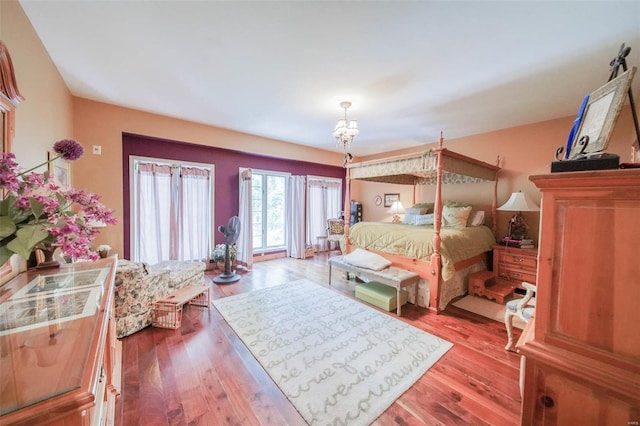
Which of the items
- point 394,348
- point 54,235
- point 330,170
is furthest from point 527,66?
point 330,170

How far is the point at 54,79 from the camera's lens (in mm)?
2346

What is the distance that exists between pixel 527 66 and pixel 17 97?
408 cm

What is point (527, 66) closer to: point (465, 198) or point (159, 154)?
point (465, 198)

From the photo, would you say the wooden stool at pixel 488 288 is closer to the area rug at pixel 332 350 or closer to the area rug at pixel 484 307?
the area rug at pixel 484 307

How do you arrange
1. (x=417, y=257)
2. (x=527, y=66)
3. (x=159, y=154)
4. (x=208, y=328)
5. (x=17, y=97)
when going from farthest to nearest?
(x=159, y=154) < (x=417, y=257) < (x=208, y=328) < (x=527, y=66) < (x=17, y=97)

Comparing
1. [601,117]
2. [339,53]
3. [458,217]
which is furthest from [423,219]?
[601,117]

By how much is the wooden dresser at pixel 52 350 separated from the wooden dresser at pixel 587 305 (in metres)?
1.39

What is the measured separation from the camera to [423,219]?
14.5 feet

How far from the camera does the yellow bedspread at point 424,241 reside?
9.54ft

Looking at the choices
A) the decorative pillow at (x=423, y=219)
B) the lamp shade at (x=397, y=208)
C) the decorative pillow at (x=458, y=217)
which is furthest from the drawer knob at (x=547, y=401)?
the lamp shade at (x=397, y=208)

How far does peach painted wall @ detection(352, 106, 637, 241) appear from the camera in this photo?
3234 millimetres

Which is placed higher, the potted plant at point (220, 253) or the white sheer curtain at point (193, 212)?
the white sheer curtain at point (193, 212)

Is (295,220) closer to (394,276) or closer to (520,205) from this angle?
(394,276)

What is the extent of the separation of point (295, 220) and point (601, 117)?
5.00 meters
